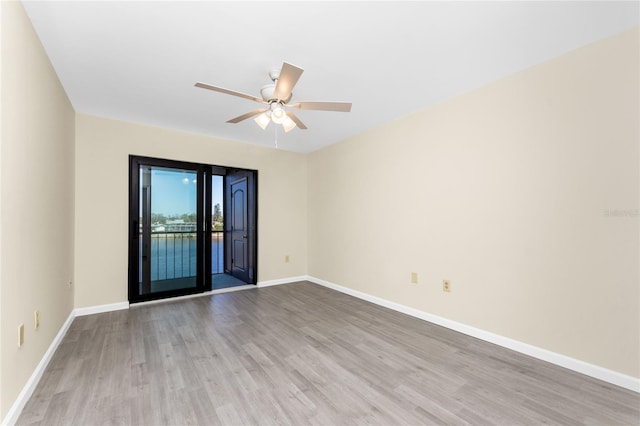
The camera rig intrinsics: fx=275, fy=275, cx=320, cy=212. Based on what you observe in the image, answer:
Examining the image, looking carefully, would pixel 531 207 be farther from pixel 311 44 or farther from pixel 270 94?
pixel 270 94

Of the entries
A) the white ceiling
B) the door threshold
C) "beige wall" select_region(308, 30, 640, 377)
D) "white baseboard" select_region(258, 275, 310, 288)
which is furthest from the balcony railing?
"beige wall" select_region(308, 30, 640, 377)

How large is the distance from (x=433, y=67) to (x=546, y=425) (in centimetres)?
266

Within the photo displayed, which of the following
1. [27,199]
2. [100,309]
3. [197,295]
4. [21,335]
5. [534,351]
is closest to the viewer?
[21,335]

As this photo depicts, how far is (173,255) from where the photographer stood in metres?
4.16

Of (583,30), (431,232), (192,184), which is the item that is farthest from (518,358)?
(192,184)

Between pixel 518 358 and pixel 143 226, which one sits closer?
pixel 518 358

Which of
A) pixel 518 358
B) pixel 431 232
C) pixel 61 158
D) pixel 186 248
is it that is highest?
pixel 61 158

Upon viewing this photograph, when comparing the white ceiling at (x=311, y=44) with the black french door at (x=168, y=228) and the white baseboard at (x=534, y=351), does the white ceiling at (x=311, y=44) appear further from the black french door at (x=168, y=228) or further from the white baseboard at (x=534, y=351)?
the white baseboard at (x=534, y=351)

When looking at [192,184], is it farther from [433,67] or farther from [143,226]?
[433,67]

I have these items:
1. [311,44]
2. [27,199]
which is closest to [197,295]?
[27,199]

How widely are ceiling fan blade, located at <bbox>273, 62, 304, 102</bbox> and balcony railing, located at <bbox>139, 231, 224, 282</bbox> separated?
9.67 feet

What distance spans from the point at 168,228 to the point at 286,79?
125 inches

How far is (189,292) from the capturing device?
13.9 feet

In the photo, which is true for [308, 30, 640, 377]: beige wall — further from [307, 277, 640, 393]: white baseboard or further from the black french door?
the black french door
